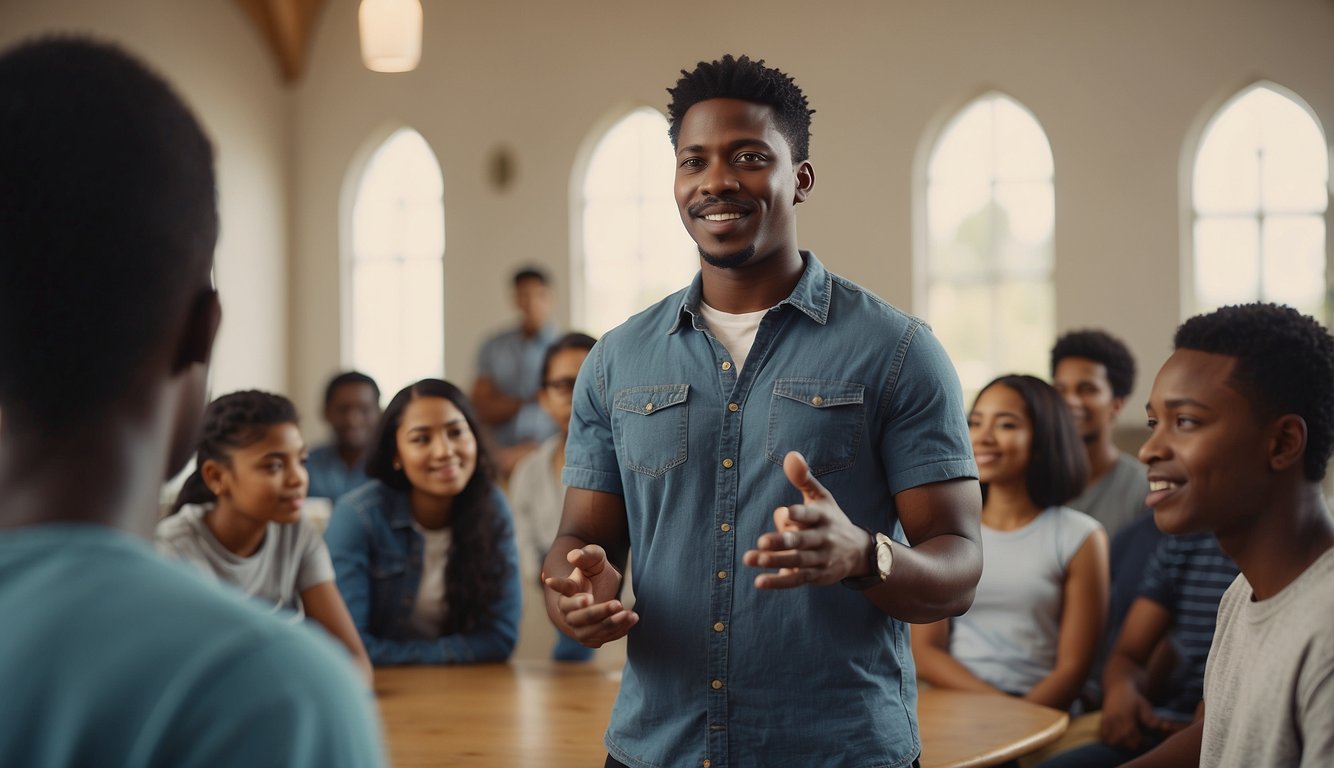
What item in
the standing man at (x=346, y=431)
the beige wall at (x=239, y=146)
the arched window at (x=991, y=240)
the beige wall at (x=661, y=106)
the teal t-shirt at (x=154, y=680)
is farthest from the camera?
the arched window at (x=991, y=240)

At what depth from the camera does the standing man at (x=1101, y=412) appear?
4.32m

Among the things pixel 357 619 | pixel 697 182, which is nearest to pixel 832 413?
pixel 697 182

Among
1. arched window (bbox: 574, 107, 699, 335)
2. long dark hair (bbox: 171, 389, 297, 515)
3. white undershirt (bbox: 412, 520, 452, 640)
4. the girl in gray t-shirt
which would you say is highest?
arched window (bbox: 574, 107, 699, 335)

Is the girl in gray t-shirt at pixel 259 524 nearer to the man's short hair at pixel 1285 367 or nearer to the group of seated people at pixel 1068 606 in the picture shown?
the group of seated people at pixel 1068 606

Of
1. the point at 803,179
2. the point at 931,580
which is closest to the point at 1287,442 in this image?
the point at 931,580

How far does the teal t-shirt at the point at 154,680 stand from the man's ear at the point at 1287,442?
1.56 meters

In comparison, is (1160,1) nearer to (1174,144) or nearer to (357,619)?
(1174,144)

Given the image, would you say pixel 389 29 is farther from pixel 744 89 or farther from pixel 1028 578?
pixel 744 89

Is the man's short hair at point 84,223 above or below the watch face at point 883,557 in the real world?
above

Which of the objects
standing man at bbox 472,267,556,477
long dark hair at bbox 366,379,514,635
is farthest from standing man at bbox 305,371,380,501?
long dark hair at bbox 366,379,514,635

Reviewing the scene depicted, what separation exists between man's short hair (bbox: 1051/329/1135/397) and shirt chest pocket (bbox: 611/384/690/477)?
3049mm

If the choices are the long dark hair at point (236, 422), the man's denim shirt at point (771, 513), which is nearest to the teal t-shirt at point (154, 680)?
the man's denim shirt at point (771, 513)

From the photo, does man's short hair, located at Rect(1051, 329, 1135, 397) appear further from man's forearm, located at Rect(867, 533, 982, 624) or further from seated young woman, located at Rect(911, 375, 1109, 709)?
man's forearm, located at Rect(867, 533, 982, 624)

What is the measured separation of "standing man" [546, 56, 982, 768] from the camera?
1.87m
